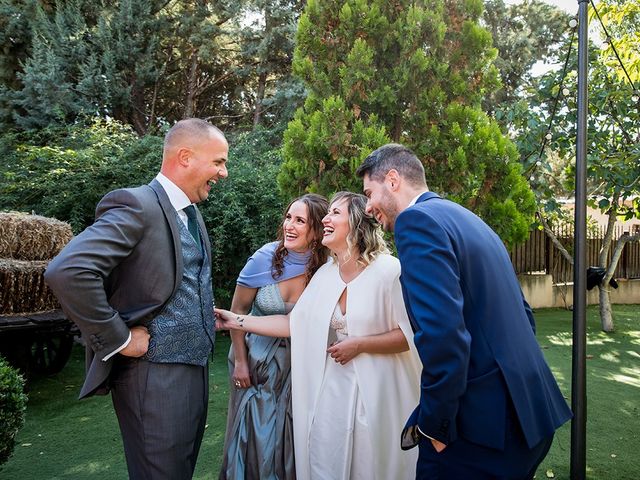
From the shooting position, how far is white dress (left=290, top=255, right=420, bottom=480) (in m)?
2.56

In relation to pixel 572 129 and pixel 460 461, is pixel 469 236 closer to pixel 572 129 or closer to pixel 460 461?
pixel 460 461

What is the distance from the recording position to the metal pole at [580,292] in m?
2.99

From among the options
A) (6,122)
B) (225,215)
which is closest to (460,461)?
(225,215)

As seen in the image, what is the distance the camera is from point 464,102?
20.7 feet

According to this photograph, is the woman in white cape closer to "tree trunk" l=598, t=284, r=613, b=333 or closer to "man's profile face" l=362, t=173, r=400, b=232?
"man's profile face" l=362, t=173, r=400, b=232

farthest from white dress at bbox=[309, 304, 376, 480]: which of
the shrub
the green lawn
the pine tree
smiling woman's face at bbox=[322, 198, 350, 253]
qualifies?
the pine tree

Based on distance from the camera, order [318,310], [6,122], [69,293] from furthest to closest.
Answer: [6,122]
[318,310]
[69,293]

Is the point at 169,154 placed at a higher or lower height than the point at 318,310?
higher

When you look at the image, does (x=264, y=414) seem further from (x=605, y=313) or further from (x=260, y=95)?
(x=260, y=95)

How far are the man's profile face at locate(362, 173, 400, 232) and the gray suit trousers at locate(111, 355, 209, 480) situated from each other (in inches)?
43.2

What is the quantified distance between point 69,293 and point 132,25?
13.3 metres

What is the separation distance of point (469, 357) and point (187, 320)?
1.19m

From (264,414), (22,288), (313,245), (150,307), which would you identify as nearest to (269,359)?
(264,414)

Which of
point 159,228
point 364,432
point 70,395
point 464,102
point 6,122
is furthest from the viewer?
point 6,122
